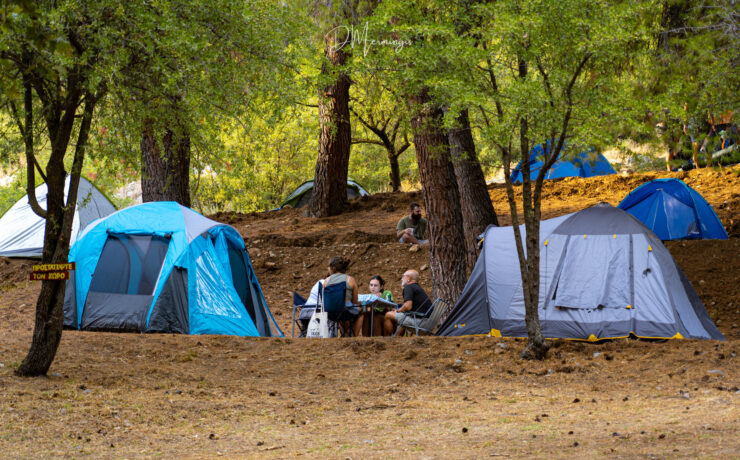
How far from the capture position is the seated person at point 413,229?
46.2ft

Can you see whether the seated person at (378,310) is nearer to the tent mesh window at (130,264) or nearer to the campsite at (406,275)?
the campsite at (406,275)

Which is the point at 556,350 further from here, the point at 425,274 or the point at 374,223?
the point at 374,223

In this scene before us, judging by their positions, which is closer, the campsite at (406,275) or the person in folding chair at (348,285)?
the campsite at (406,275)

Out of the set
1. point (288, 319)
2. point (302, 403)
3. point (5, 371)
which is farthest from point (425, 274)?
point (5, 371)

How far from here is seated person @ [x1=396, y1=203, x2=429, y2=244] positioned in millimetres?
14086

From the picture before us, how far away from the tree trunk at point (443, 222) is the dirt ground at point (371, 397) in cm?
195

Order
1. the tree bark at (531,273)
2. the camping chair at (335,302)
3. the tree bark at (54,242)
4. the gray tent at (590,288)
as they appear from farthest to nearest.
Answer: the camping chair at (335,302) < the gray tent at (590,288) < the tree bark at (531,273) < the tree bark at (54,242)

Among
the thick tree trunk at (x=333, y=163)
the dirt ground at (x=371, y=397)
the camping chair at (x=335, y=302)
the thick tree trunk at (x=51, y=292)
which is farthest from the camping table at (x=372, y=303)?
the thick tree trunk at (x=333, y=163)

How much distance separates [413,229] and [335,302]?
5084 millimetres

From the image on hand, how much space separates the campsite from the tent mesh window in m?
0.03

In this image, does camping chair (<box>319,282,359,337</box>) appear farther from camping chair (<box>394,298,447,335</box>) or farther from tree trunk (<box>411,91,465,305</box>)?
tree trunk (<box>411,91,465,305</box>)

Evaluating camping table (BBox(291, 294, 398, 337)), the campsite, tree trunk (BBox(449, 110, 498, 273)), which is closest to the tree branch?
the campsite

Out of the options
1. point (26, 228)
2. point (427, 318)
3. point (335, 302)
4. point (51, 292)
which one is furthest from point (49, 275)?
point (26, 228)

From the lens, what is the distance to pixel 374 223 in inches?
633
